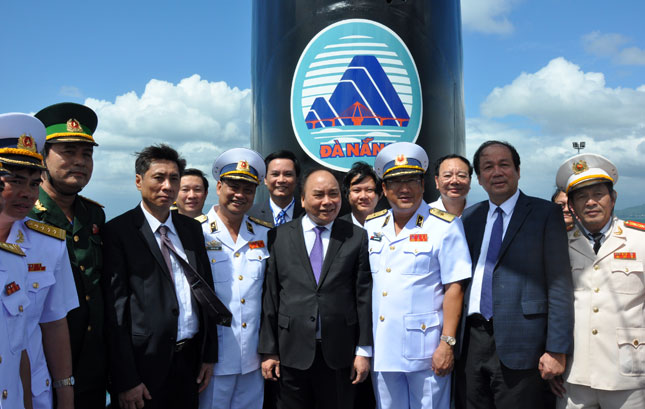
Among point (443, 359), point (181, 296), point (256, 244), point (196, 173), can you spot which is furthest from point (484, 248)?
point (196, 173)

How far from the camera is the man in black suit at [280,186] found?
4.95 metres

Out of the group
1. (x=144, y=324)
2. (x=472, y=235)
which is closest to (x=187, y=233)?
(x=144, y=324)

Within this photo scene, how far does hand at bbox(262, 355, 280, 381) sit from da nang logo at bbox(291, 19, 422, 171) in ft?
7.80

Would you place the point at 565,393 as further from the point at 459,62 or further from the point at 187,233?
the point at 459,62

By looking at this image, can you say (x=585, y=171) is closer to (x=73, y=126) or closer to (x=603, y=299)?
(x=603, y=299)

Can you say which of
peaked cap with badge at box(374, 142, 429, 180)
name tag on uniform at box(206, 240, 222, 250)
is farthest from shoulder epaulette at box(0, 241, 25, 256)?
peaked cap with badge at box(374, 142, 429, 180)

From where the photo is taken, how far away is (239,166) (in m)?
3.74

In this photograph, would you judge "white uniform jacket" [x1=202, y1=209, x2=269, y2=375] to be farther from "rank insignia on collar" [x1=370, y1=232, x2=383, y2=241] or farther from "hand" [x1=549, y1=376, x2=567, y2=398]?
"hand" [x1=549, y1=376, x2=567, y2=398]

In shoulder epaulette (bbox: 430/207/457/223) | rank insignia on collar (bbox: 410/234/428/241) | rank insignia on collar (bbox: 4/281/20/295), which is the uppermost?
shoulder epaulette (bbox: 430/207/457/223)

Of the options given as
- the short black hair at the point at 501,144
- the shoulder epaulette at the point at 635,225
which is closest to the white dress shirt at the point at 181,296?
the short black hair at the point at 501,144

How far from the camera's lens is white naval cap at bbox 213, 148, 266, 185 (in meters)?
3.70

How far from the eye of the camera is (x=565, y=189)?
3479 millimetres

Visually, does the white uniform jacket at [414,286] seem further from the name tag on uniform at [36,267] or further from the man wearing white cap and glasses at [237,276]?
the name tag on uniform at [36,267]

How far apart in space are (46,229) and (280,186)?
2.52 m
